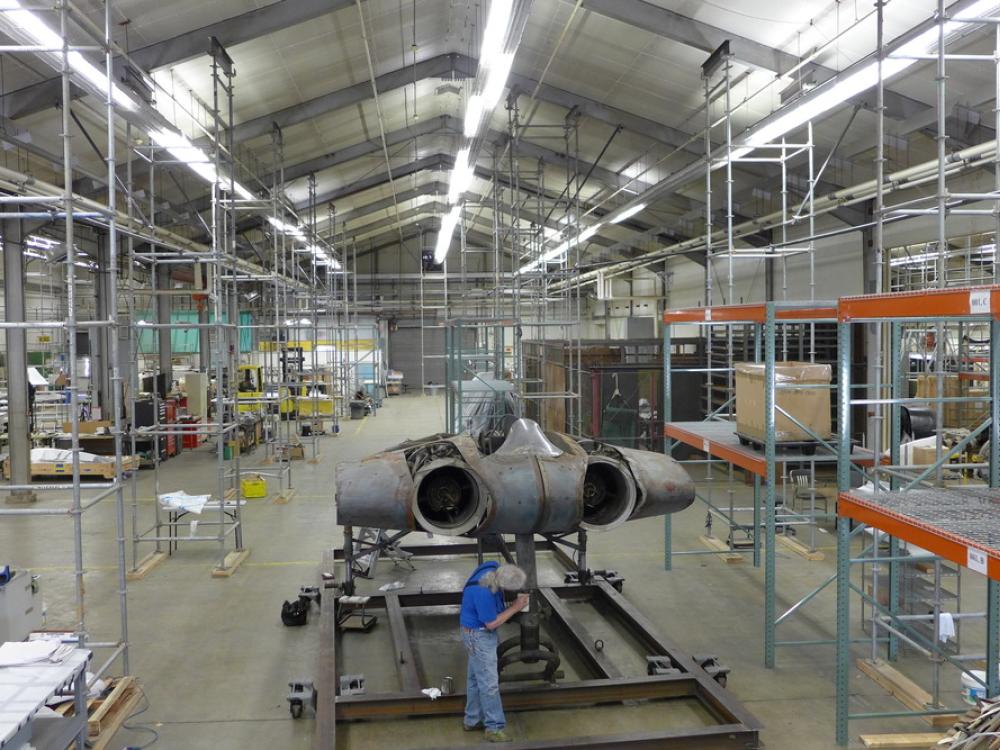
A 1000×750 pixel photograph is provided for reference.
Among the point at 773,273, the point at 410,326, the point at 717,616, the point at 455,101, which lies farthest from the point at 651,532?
the point at 410,326

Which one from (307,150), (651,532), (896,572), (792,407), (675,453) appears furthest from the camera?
(307,150)

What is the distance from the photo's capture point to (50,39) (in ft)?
24.1

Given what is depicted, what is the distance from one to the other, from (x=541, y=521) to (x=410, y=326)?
36129 mm

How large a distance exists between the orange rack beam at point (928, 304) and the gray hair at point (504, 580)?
125 inches

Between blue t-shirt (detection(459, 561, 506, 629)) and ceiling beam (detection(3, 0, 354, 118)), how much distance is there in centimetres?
963

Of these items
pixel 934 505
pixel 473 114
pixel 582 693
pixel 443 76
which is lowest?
pixel 582 693

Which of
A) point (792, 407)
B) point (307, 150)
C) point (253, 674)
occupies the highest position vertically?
point (307, 150)

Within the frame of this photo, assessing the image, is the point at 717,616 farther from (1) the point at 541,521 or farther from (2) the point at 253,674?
(2) the point at 253,674

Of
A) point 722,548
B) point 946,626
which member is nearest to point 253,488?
point 722,548

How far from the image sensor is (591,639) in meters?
7.86

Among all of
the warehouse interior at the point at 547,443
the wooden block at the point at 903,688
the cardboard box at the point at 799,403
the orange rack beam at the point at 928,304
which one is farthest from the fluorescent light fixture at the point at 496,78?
the wooden block at the point at 903,688

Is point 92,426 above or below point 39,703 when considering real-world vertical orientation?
above

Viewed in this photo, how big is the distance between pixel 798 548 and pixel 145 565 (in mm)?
9282

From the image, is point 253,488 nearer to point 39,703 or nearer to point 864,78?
point 39,703
